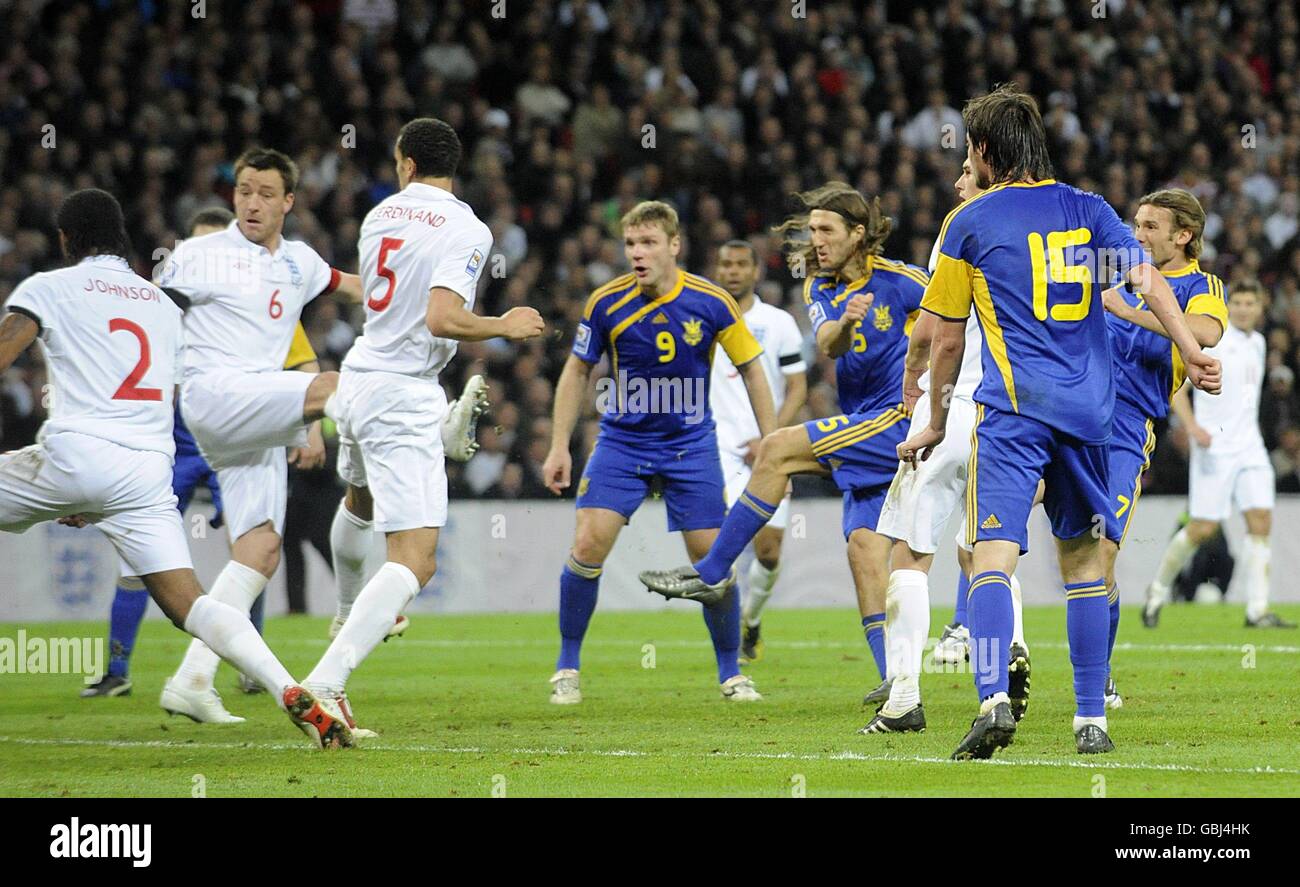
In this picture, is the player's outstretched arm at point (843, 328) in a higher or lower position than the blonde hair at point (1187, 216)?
lower

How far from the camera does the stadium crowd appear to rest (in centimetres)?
1725

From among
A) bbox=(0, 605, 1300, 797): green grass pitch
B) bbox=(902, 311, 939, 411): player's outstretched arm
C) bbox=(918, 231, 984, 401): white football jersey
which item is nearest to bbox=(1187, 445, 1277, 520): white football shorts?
bbox=(0, 605, 1300, 797): green grass pitch

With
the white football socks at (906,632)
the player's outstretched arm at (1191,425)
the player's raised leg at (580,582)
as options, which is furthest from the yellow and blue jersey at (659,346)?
the player's outstretched arm at (1191,425)

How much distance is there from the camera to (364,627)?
22.9 ft

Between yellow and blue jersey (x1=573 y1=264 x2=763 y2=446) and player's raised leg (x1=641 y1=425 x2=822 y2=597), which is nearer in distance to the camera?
player's raised leg (x1=641 y1=425 x2=822 y2=597)

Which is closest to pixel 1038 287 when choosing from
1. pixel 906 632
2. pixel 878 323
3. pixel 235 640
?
pixel 906 632

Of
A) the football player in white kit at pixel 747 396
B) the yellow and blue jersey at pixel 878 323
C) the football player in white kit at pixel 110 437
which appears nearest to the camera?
the football player in white kit at pixel 110 437

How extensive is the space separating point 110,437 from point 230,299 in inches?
74.6

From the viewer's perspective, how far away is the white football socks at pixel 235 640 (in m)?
6.67

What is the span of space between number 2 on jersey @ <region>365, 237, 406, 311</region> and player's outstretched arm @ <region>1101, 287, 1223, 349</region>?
292cm

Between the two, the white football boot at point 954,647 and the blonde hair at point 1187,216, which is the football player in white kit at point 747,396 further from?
the blonde hair at point 1187,216

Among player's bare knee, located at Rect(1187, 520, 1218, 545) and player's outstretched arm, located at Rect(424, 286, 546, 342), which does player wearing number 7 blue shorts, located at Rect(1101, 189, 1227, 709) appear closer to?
player's outstretched arm, located at Rect(424, 286, 546, 342)

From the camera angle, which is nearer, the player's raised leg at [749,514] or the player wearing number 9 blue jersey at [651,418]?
the player's raised leg at [749,514]

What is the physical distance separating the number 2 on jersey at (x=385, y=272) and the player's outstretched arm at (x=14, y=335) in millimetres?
1396
